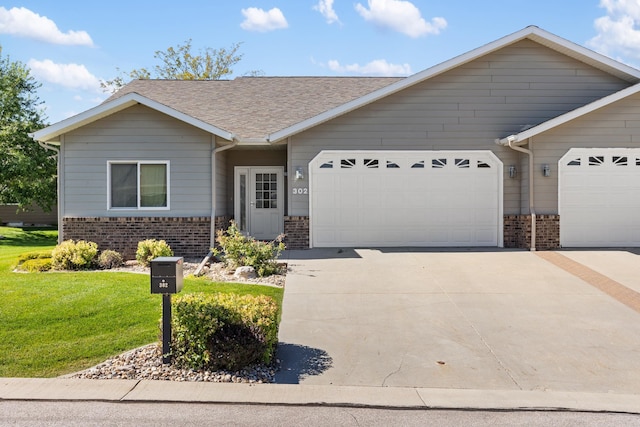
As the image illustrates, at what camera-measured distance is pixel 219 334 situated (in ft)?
17.9

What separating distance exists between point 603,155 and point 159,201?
11.1 metres

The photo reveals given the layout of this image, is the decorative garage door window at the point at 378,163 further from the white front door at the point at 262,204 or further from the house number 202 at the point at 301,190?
the white front door at the point at 262,204

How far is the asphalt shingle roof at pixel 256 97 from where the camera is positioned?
14773 millimetres

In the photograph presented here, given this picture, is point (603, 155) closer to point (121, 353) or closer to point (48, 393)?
point (121, 353)

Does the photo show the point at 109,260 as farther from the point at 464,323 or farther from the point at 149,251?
the point at 464,323

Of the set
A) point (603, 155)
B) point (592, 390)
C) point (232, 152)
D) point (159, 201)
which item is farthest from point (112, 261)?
point (603, 155)

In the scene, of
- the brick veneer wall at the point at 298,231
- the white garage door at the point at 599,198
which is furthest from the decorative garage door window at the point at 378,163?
the white garage door at the point at 599,198

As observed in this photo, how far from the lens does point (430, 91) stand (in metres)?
13.6

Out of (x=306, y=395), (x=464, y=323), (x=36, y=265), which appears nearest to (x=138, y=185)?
(x=36, y=265)

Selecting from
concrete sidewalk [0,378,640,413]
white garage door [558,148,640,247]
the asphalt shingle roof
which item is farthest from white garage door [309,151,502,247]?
concrete sidewalk [0,378,640,413]

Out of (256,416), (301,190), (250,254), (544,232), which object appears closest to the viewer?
(256,416)

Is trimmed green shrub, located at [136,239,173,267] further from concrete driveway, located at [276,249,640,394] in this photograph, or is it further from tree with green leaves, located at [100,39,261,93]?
tree with green leaves, located at [100,39,261,93]

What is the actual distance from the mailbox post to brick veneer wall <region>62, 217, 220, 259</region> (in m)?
7.42

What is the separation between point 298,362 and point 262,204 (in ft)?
33.4
